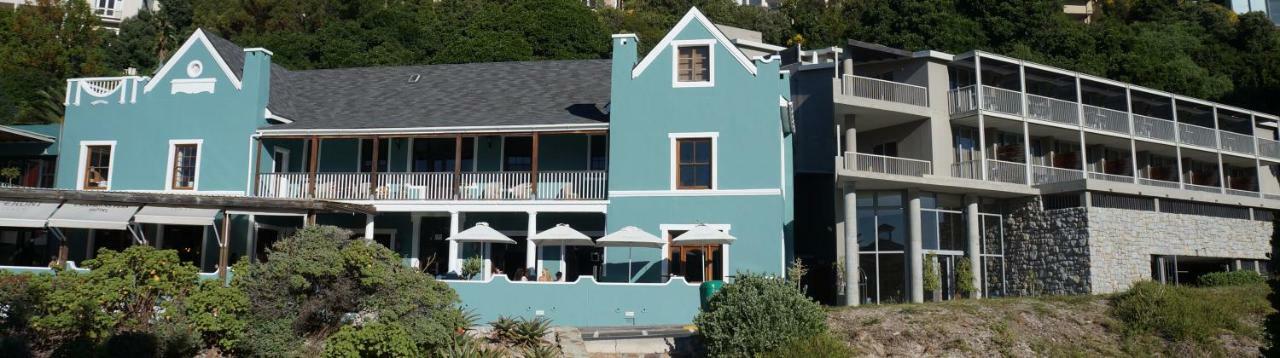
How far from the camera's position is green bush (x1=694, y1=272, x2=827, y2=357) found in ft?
59.1

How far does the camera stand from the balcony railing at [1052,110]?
33.1 m

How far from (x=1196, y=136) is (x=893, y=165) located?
45.9 feet

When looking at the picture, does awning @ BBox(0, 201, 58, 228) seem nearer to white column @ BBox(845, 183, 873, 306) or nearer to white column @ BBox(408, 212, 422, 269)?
white column @ BBox(408, 212, 422, 269)

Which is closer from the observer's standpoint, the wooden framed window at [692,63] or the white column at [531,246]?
the white column at [531,246]

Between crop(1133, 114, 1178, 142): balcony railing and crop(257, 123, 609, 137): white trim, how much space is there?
20.5 metres

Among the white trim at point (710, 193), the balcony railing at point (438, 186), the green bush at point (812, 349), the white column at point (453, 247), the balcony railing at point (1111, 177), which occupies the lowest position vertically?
the green bush at point (812, 349)

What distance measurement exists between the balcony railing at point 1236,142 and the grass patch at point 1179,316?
17.9 metres

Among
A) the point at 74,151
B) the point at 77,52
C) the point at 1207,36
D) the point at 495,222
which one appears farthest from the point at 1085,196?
the point at 77,52

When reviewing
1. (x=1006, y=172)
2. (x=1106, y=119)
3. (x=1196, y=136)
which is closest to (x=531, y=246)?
(x=1006, y=172)

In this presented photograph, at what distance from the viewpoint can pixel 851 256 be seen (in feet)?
92.0

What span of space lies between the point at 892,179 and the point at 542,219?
9.91 meters

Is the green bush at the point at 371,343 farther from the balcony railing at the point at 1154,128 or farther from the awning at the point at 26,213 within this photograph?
the balcony railing at the point at 1154,128

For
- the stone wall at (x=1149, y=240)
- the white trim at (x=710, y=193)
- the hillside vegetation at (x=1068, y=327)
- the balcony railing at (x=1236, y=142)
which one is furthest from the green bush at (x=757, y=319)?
the balcony railing at (x=1236, y=142)

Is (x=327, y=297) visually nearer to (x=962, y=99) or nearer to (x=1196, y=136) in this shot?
(x=962, y=99)
